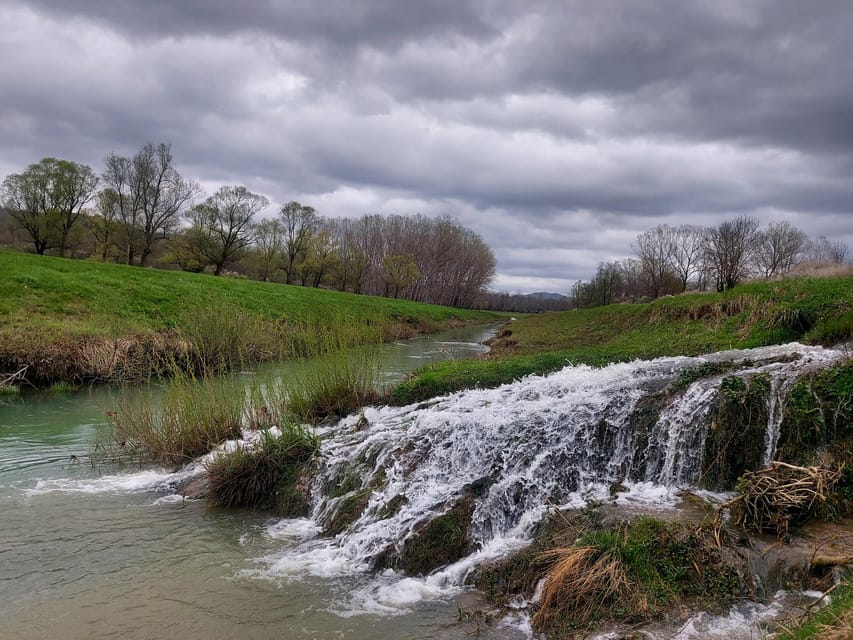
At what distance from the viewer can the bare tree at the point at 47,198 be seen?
45438 mm

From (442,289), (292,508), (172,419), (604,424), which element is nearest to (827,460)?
(604,424)

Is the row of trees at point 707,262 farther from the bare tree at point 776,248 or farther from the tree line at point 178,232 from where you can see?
the tree line at point 178,232

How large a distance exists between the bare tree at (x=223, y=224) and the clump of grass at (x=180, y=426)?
1952 inches

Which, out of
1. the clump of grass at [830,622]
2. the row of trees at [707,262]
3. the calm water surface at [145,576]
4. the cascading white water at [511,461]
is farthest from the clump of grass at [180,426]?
the row of trees at [707,262]

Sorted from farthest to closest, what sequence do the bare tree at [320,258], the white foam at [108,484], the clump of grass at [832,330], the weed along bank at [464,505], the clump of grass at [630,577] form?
1. the bare tree at [320,258]
2. the clump of grass at [832,330]
3. the white foam at [108,484]
4. the weed along bank at [464,505]
5. the clump of grass at [630,577]

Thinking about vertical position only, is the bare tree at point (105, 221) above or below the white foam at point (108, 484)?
above

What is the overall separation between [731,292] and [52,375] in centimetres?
2010

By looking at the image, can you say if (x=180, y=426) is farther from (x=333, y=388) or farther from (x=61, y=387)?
(x=61, y=387)

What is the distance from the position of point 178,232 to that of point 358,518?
55768mm

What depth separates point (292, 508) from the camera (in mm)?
7684

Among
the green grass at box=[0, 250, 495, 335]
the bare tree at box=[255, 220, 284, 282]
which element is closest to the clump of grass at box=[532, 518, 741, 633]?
the green grass at box=[0, 250, 495, 335]

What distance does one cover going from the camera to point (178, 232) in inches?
2163

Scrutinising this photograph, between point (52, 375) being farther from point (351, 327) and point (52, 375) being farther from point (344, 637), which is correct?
point (344, 637)

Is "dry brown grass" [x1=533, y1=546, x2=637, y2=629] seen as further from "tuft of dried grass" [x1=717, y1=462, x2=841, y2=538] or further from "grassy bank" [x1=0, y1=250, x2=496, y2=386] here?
"grassy bank" [x1=0, y1=250, x2=496, y2=386]
